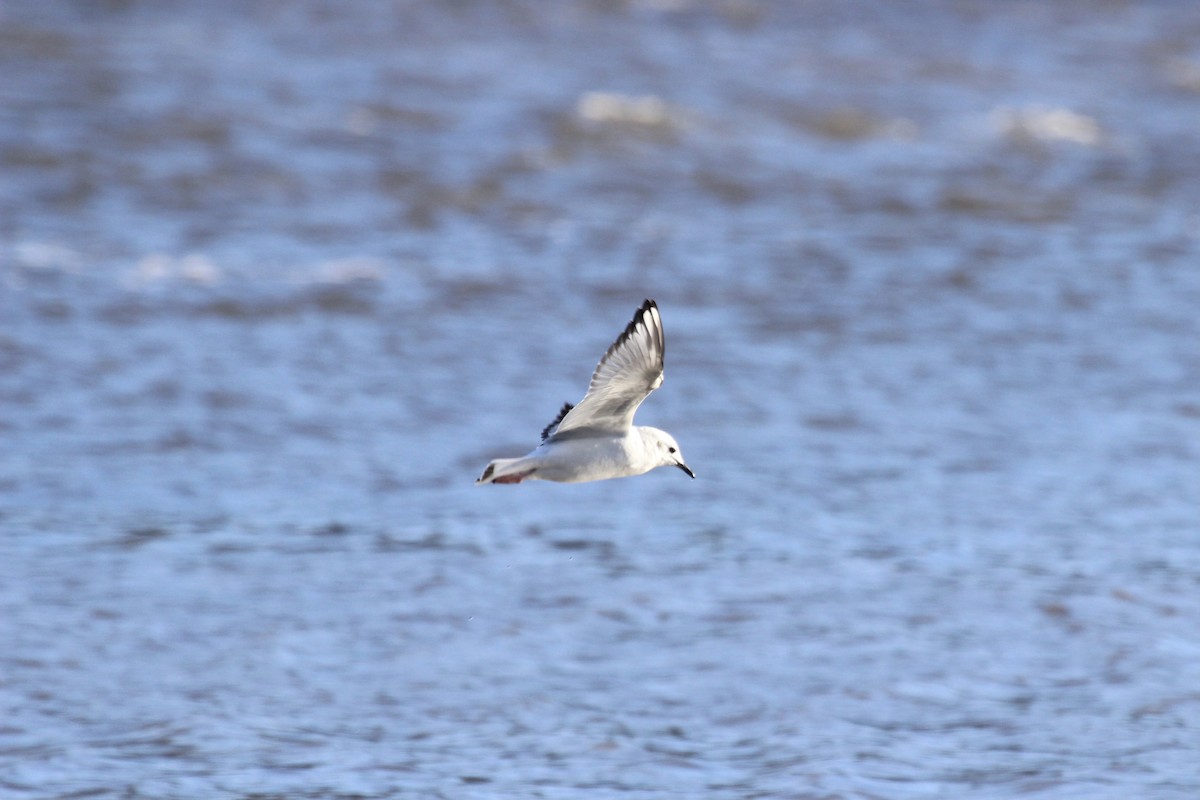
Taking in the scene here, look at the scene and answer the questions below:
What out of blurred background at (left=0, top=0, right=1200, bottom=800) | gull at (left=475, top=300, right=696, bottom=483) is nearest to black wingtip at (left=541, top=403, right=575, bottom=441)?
gull at (left=475, top=300, right=696, bottom=483)

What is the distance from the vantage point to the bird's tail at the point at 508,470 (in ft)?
13.9

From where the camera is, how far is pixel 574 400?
8703 millimetres

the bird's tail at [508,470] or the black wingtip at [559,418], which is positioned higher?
the black wingtip at [559,418]

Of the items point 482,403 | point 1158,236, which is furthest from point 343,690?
point 1158,236

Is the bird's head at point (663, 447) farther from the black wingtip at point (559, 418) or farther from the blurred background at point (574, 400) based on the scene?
the blurred background at point (574, 400)

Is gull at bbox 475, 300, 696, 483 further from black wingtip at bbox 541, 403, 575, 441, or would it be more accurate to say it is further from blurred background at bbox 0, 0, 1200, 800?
blurred background at bbox 0, 0, 1200, 800

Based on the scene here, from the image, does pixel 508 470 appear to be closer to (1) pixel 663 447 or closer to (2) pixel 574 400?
(1) pixel 663 447

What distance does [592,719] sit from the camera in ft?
17.8

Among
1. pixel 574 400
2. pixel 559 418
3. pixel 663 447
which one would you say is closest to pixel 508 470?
pixel 559 418

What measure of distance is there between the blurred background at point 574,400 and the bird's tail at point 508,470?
1076mm

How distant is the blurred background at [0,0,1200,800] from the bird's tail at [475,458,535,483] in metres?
1.08

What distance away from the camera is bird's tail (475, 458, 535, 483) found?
4.24 m

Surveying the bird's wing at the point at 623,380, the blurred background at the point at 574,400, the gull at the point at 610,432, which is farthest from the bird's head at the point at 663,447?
the blurred background at the point at 574,400

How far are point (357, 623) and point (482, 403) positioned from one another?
8.19ft
